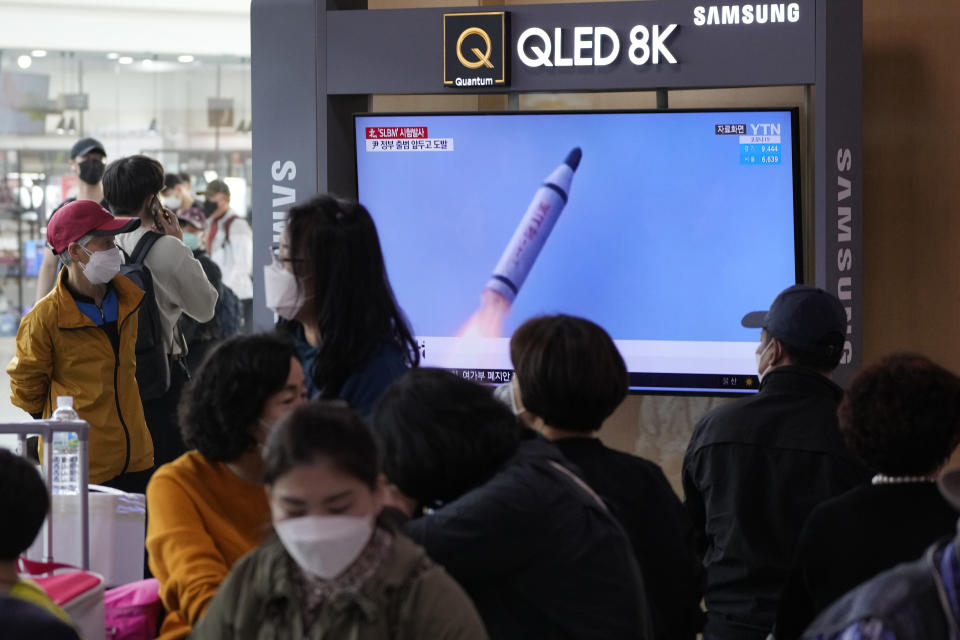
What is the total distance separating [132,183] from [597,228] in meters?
1.80

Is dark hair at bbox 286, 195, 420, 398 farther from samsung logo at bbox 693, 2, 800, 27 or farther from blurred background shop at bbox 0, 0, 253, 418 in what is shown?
blurred background shop at bbox 0, 0, 253, 418

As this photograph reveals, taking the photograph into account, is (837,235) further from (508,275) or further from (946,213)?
(508,275)

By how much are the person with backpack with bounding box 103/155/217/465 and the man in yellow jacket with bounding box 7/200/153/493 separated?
320 millimetres

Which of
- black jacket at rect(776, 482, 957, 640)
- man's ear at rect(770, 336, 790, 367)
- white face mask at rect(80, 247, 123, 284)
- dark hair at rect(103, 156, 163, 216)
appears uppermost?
dark hair at rect(103, 156, 163, 216)

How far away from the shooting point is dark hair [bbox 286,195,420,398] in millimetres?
2619

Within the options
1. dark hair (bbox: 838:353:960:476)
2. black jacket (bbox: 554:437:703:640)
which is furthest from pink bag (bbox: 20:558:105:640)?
dark hair (bbox: 838:353:960:476)

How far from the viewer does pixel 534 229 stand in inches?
181

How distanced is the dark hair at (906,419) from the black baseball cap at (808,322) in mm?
877

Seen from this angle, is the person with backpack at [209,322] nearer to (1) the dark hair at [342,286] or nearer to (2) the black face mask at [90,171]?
(2) the black face mask at [90,171]

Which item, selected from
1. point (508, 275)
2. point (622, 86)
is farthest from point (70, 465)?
point (622, 86)

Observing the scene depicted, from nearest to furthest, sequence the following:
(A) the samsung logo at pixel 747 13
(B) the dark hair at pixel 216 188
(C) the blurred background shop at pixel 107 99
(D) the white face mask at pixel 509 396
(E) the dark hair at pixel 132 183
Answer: (D) the white face mask at pixel 509 396 < (A) the samsung logo at pixel 747 13 < (E) the dark hair at pixel 132 183 < (B) the dark hair at pixel 216 188 < (C) the blurred background shop at pixel 107 99

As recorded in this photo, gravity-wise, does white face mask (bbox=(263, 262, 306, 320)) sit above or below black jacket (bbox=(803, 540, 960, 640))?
above

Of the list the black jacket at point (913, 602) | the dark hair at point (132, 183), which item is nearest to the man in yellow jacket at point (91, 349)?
the dark hair at point (132, 183)

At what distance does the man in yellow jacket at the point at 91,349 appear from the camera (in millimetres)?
4113
